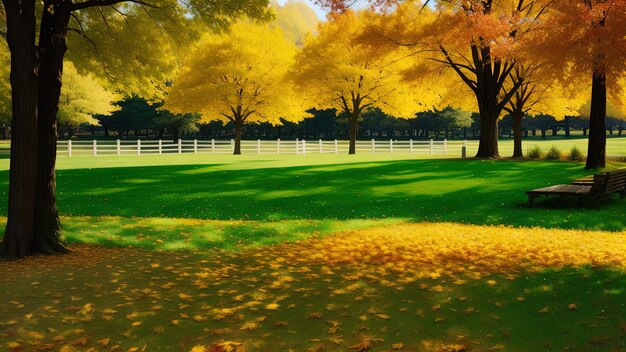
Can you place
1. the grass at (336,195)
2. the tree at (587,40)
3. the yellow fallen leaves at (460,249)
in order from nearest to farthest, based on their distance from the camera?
the yellow fallen leaves at (460,249)
the grass at (336,195)
the tree at (587,40)

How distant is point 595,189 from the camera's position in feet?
44.8

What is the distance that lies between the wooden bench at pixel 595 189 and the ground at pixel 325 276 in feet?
1.37

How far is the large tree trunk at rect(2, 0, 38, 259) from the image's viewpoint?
9008 mm

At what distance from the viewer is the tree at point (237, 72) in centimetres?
4019

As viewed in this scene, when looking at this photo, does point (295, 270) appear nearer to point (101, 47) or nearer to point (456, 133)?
point (101, 47)

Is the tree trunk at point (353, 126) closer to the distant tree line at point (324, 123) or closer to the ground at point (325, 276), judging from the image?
the ground at point (325, 276)

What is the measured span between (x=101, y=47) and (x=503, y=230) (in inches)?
495

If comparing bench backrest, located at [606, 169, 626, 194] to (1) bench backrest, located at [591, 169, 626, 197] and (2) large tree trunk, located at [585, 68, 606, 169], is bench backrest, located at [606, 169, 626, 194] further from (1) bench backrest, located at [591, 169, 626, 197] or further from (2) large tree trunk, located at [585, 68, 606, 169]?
(2) large tree trunk, located at [585, 68, 606, 169]

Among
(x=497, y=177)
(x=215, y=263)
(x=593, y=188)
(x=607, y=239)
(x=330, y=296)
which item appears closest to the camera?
(x=330, y=296)

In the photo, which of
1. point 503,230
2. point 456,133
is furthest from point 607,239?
point 456,133

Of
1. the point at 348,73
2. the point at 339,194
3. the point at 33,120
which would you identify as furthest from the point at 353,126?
the point at 33,120

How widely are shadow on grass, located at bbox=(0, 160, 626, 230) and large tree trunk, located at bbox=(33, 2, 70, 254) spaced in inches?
175

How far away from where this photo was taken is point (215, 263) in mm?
9188

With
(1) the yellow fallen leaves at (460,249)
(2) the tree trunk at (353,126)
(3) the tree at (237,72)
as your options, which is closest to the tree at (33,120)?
(1) the yellow fallen leaves at (460,249)
